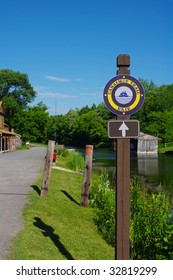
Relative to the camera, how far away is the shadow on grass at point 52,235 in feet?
22.2

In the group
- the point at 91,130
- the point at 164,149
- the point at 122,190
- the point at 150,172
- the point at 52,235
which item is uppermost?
the point at 91,130

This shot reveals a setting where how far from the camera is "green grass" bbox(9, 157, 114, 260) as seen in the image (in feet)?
21.7

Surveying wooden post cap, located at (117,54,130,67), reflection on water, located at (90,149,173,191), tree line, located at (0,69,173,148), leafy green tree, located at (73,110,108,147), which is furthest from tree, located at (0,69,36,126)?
wooden post cap, located at (117,54,130,67)

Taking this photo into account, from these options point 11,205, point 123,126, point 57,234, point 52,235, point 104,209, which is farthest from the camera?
point 104,209

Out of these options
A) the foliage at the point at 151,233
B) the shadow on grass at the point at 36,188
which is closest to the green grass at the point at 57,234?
the shadow on grass at the point at 36,188

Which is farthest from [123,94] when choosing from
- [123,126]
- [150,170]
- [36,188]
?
[150,170]

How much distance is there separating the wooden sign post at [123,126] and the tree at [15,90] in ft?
265

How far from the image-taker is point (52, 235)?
308 inches

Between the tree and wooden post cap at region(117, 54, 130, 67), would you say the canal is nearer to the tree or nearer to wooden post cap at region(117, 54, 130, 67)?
wooden post cap at region(117, 54, 130, 67)

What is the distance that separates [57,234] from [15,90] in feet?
269

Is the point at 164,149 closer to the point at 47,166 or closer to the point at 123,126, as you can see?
the point at 47,166

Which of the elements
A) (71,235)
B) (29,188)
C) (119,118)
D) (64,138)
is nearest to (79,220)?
(71,235)
